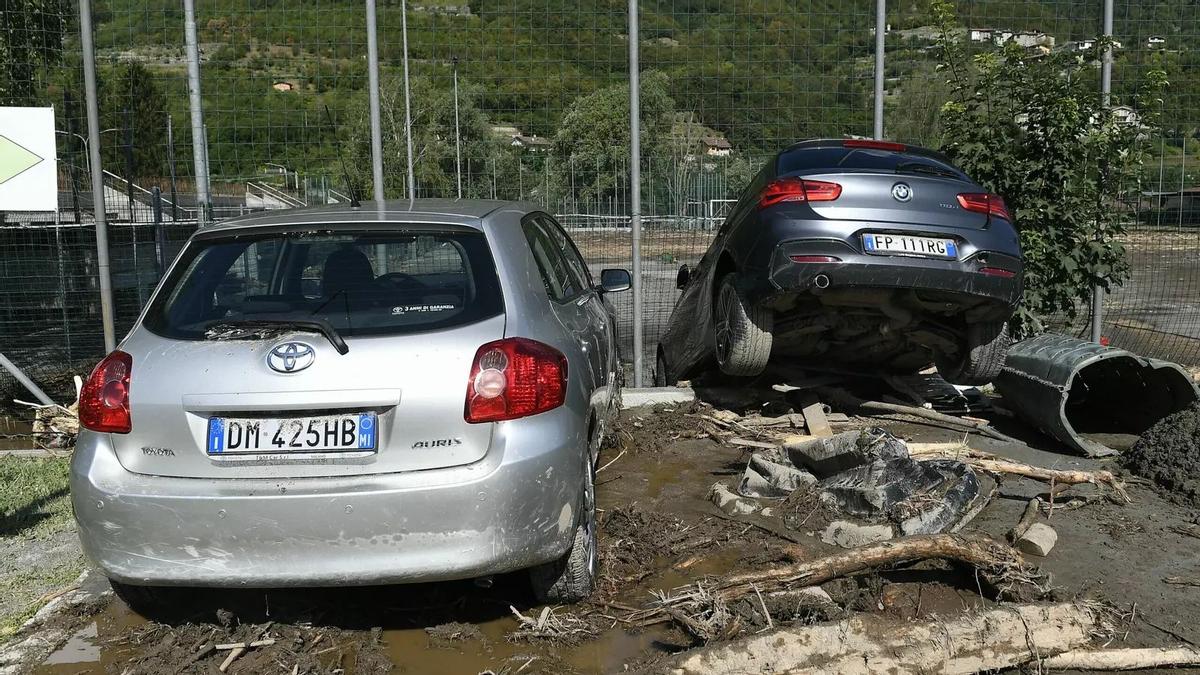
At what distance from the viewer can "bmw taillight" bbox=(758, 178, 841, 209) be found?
6.08m

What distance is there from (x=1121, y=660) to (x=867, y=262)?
9.69 ft

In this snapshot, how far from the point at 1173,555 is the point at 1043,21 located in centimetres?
606

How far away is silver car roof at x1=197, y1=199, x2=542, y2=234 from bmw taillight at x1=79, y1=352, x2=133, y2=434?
2.29 feet

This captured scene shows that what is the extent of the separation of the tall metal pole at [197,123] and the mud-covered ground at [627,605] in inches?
191

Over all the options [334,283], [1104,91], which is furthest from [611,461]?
[1104,91]

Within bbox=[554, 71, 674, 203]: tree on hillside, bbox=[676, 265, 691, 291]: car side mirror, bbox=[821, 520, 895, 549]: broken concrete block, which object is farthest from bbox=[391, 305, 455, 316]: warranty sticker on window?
bbox=[554, 71, 674, 203]: tree on hillside

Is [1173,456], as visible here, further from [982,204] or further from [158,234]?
[158,234]

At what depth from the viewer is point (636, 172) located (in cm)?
820

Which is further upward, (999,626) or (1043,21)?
(1043,21)

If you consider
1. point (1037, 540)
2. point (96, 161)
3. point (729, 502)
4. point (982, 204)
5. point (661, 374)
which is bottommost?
point (661, 374)

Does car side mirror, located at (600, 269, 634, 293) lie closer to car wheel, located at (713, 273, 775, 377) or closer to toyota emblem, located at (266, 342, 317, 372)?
car wheel, located at (713, 273, 775, 377)

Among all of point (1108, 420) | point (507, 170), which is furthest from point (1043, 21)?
point (507, 170)

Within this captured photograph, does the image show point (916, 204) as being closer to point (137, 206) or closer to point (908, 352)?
point (908, 352)

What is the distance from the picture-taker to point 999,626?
3.47 metres
